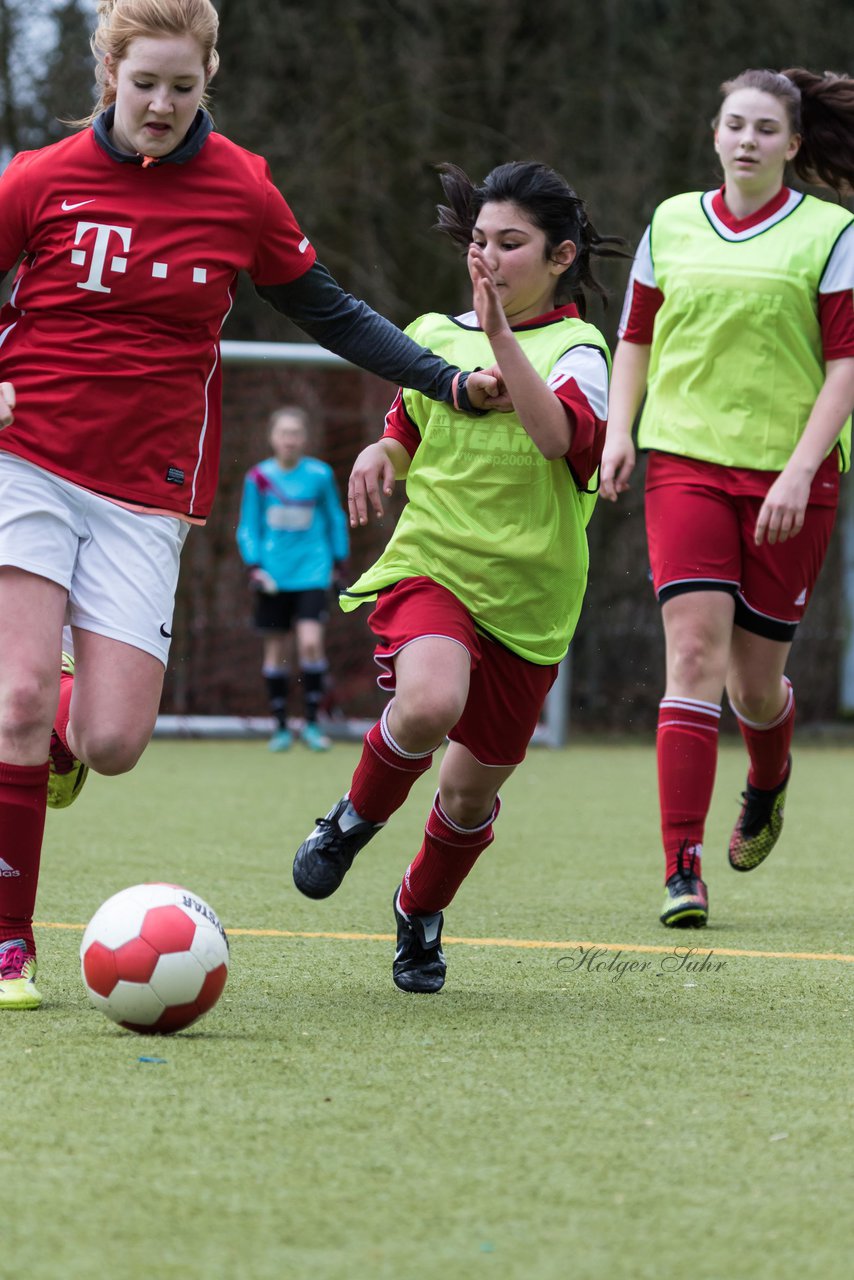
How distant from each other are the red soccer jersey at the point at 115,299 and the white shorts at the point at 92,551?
0.04 meters

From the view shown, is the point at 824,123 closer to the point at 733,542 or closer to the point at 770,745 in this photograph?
the point at 733,542

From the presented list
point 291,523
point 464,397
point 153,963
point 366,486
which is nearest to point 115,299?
point 366,486

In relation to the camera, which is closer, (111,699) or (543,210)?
(111,699)

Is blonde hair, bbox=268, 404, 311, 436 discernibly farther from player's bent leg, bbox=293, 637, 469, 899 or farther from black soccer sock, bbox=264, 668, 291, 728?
player's bent leg, bbox=293, 637, 469, 899

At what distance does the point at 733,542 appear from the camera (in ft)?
15.9

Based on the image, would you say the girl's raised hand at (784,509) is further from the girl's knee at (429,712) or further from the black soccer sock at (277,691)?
the black soccer sock at (277,691)

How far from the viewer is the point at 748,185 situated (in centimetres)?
489

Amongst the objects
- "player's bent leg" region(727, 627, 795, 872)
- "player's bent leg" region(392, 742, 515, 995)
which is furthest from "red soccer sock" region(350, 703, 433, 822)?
"player's bent leg" region(727, 627, 795, 872)

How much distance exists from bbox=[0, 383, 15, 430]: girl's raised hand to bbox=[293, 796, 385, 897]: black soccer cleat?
1.00 meters

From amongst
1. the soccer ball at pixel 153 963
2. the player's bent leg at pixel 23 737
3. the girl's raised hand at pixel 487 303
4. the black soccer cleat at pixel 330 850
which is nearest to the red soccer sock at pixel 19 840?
the player's bent leg at pixel 23 737

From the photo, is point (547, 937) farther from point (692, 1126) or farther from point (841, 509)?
point (841, 509)

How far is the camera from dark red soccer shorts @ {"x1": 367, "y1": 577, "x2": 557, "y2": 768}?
147 inches

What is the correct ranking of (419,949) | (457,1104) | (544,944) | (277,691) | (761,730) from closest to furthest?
(457,1104), (419,949), (544,944), (761,730), (277,691)

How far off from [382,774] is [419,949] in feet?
1.27
